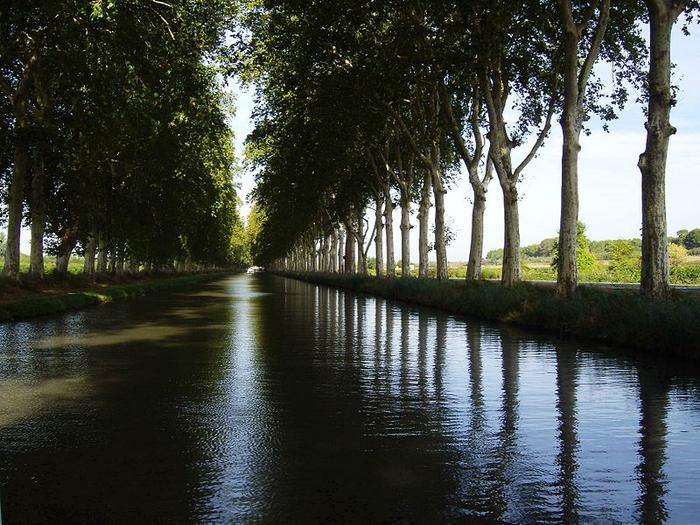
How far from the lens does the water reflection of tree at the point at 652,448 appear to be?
477 cm

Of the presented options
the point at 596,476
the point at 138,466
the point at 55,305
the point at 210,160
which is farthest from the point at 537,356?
the point at 210,160

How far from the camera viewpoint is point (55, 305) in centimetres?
2488

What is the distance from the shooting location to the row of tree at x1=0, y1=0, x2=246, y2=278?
23.0 metres

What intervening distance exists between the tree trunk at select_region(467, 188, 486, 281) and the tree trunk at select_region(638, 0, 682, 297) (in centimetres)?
1393

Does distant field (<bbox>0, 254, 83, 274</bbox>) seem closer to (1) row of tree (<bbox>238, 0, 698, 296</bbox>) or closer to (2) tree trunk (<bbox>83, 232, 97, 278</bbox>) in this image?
(2) tree trunk (<bbox>83, 232, 97, 278</bbox>)

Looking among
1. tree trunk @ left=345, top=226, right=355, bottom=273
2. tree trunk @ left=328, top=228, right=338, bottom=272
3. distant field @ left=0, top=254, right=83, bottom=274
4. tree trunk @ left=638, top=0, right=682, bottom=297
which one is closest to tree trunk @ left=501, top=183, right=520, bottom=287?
tree trunk @ left=638, top=0, right=682, bottom=297

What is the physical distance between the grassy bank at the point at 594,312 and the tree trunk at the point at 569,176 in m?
0.89

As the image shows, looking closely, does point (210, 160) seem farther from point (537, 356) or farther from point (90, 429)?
point (90, 429)

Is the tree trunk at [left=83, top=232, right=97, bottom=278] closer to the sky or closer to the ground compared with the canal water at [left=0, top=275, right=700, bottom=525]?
closer to the sky

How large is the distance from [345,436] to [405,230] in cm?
3897

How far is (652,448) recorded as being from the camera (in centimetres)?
644

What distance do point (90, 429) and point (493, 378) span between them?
5796mm

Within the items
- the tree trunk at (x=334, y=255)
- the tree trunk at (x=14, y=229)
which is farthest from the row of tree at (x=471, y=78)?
the tree trunk at (x=334, y=255)

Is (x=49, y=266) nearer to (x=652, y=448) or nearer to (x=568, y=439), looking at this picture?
(x=568, y=439)
